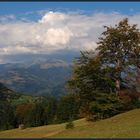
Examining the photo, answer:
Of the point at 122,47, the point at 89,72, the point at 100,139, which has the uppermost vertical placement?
the point at 122,47

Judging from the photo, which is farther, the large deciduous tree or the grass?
the large deciduous tree

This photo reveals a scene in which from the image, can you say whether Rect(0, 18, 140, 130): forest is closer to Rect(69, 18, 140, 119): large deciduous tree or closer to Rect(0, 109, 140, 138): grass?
Rect(69, 18, 140, 119): large deciduous tree

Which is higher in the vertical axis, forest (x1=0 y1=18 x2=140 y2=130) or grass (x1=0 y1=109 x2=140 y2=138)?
forest (x1=0 y1=18 x2=140 y2=130)

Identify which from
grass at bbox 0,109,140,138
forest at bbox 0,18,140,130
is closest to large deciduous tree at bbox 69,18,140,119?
forest at bbox 0,18,140,130

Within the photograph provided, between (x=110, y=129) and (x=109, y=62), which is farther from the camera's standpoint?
(x=109, y=62)

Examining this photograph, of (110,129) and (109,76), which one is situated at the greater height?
(109,76)

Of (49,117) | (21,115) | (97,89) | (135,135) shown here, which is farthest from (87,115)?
(21,115)

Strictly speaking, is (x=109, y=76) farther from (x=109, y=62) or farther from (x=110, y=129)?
(x=110, y=129)

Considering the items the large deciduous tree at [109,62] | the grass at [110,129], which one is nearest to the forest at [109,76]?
the large deciduous tree at [109,62]

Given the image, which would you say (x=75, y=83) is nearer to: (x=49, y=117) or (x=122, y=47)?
(x=122, y=47)

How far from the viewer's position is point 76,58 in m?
70.6

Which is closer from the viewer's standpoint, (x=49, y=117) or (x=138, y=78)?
(x=138, y=78)

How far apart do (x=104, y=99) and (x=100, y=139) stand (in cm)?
3427

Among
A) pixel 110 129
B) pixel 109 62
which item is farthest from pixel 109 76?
pixel 110 129
